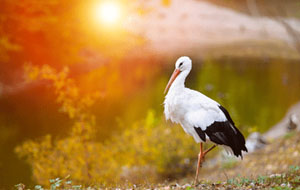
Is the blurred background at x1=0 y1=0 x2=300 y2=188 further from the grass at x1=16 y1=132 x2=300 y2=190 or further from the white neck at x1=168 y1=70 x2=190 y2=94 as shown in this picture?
the white neck at x1=168 y1=70 x2=190 y2=94

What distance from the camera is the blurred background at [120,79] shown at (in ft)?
26.5

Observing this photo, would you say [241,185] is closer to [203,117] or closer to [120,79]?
[203,117]

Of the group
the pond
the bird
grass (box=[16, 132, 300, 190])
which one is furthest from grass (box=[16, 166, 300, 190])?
the pond

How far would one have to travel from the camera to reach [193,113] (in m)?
4.56

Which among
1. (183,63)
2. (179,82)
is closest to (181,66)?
(183,63)

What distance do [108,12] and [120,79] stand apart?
3270 mm

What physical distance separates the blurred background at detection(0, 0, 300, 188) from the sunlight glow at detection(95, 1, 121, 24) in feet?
0.13

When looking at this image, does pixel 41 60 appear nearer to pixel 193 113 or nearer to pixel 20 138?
pixel 20 138

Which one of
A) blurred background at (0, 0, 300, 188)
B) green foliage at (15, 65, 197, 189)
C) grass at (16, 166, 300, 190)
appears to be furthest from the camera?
blurred background at (0, 0, 300, 188)

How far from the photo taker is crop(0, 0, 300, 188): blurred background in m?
8.08

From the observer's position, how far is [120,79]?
47.1 feet

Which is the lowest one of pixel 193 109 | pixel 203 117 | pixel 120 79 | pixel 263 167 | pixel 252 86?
pixel 203 117

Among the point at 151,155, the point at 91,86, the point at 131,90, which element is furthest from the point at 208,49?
the point at 151,155

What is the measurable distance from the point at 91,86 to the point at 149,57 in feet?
18.3
